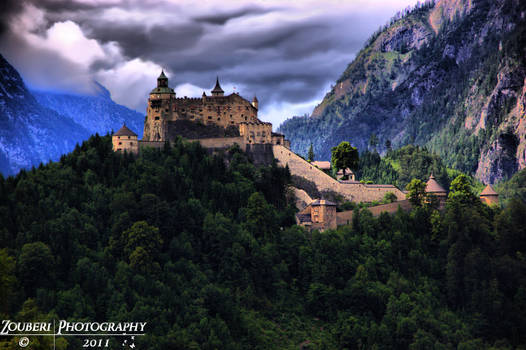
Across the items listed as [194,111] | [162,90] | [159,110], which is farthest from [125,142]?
[194,111]

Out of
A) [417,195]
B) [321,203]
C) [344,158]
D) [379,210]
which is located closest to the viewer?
[321,203]

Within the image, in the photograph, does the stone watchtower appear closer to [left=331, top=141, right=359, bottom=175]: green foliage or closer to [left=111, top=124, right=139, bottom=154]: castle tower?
[left=111, top=124, right=139, bottom=154]: castle tower

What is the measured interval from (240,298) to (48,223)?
26.6 metres

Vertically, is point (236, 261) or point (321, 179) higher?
point (321, 179)

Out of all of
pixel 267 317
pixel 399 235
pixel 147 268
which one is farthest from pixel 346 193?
pixel 147 268

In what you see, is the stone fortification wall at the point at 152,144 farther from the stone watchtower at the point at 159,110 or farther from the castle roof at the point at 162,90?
the castle roof at the point at 162,90

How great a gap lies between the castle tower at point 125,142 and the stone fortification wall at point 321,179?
2171cm

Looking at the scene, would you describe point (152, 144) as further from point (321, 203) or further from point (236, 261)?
point (321, 203)

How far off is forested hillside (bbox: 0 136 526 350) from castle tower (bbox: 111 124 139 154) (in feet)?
6.01

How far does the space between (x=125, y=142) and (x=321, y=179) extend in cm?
3062

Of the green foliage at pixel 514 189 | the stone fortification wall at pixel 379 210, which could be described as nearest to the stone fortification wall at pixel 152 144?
the stone fortification wall at pixel 379 210

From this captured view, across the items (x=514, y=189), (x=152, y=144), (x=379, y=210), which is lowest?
(x=379, y=210)

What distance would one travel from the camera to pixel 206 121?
117250 mm

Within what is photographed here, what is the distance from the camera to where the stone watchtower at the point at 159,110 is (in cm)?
11594
